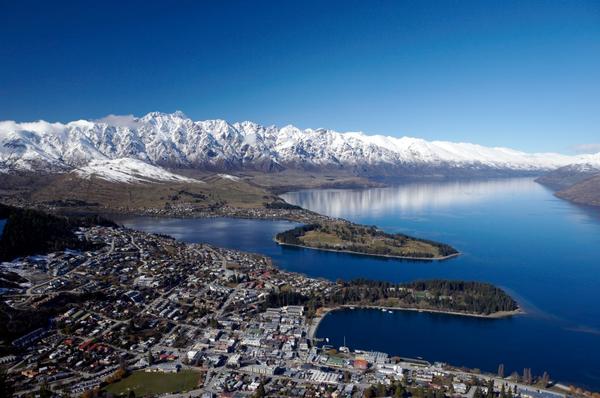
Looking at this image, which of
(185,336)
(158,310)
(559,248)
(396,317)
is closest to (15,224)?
(158,310)

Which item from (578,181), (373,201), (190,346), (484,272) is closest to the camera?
(190,346)

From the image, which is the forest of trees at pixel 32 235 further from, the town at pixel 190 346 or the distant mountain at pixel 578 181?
the distant mountain at pixel 578 181

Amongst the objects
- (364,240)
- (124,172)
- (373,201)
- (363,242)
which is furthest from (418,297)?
(124,172)

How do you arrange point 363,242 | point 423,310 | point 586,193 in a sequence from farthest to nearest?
point 586,193
point 363,242
point 423,310

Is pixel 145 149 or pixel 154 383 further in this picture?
pixel 145 149

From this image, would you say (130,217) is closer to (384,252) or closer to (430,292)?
(384,252)

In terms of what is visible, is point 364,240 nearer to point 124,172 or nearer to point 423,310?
point 423,310
